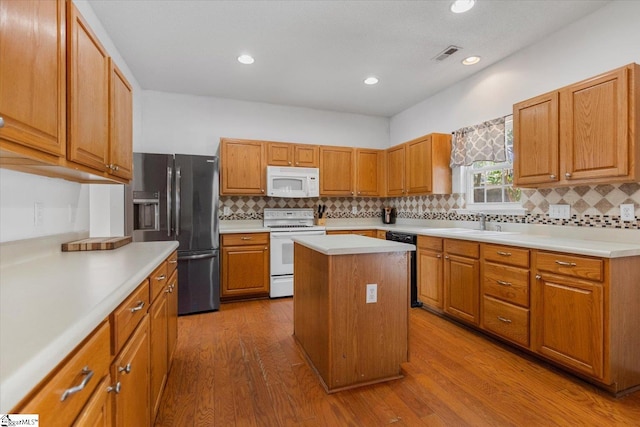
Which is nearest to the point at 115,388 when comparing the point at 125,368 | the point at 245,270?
the point at 125,368

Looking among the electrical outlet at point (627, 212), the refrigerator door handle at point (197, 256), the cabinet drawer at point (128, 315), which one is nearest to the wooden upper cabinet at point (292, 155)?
the refrigerator door handle at point (197, 256)

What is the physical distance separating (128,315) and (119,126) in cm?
144

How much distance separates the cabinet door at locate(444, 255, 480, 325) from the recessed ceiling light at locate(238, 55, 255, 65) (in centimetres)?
288

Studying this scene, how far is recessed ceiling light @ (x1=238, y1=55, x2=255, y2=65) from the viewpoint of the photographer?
316 centimetres

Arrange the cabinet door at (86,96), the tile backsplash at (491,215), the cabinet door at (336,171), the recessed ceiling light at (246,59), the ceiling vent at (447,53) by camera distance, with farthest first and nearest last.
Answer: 1. the cabinet door at (336,171)
2. the recessed ceiling light at (246,59)
3. the ceiling vent at (447,53)
4. the tile backsplash at (491,215)
5. the cabinet door at (86,96)

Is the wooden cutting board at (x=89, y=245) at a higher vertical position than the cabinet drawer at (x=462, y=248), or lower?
higher

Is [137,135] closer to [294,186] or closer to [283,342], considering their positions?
[294,186]

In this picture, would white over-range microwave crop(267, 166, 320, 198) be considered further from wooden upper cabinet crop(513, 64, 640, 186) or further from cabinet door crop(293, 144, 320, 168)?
wooden upper cabinet crop(513, 64, 640, 186)

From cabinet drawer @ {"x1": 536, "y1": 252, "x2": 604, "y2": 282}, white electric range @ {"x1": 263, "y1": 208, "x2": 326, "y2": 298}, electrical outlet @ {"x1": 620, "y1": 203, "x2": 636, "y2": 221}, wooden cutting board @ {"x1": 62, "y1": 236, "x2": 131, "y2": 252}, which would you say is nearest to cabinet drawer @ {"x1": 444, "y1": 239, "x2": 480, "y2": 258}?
cabinet drawer @ {"x1": 536, "y1": 252, "x2": 604, "y2": 282}

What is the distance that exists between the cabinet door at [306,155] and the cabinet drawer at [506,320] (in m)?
2.79

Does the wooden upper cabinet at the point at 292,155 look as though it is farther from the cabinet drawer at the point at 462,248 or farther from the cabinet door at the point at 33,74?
the cabinet door at the point at 33,74

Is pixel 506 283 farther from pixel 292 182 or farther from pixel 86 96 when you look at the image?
pixel 86 96

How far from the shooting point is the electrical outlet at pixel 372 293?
2.04m

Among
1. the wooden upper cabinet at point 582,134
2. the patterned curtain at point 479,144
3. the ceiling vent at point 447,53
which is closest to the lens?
the wooden upper cabinet at point 582,134
